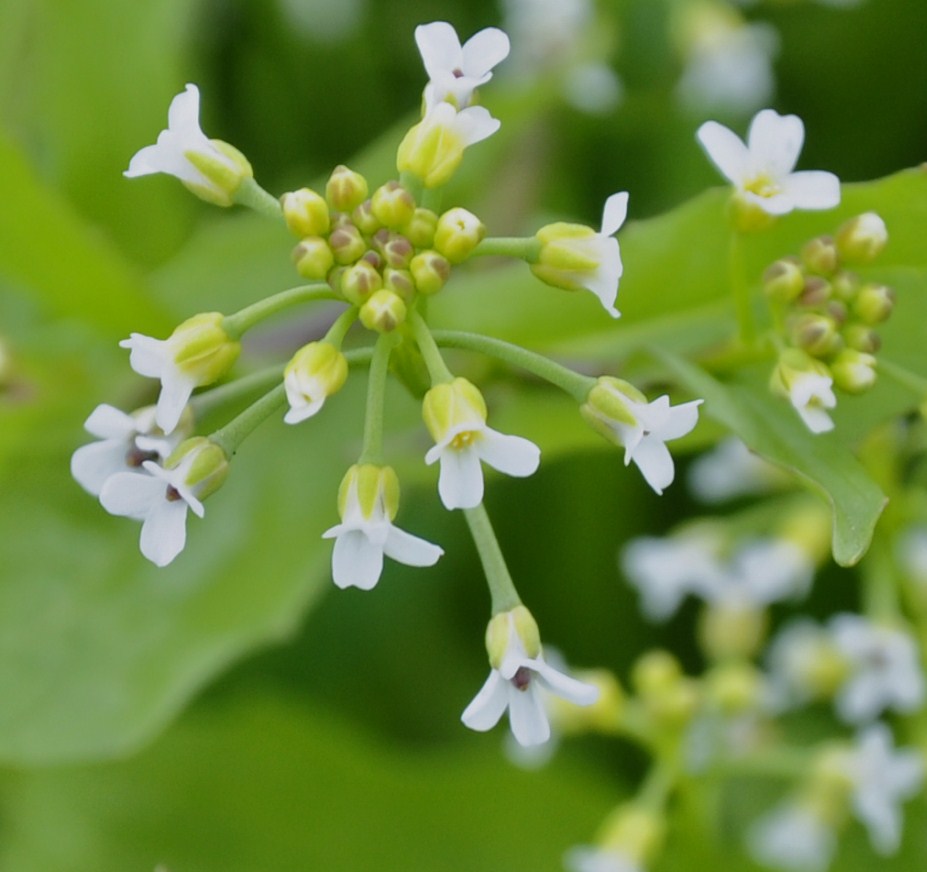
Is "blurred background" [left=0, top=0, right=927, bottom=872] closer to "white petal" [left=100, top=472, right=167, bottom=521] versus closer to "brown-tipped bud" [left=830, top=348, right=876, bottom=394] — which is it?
"brown-tipped bud" [left=830, top=348, right=876, bottom=394]

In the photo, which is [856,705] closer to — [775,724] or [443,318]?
[775,724]

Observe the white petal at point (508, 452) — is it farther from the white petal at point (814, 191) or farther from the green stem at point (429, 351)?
the white petal at point (814, 191)

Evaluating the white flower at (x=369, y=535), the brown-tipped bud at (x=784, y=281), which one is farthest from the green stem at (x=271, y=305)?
the brown-tipped bud at (x=784, y=281)

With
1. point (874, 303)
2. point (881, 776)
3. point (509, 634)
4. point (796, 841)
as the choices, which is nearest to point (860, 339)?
point (874, 303)

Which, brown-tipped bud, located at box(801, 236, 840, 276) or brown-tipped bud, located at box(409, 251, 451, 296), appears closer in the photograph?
brown-tipped bud, located at box(409, 251, 451, 296)

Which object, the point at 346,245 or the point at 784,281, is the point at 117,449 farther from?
the point at 784,281

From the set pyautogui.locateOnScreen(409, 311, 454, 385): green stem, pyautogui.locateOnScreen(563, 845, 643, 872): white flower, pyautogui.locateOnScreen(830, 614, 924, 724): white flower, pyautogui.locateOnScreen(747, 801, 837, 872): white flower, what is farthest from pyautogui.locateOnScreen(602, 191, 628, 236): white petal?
pyautogui.locateOnScreen(747, 801, 837, 872): white flower
